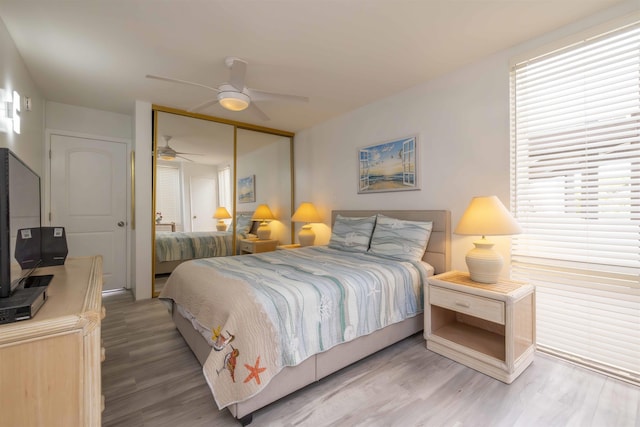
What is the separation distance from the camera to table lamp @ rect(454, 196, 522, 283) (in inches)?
79.5

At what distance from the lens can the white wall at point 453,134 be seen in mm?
2424

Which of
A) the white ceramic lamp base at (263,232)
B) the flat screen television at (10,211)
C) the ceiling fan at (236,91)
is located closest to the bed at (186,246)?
the white ceramic lamp base at (263,232)

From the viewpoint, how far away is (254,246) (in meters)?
4.22

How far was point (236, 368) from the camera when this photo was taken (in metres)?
1.43

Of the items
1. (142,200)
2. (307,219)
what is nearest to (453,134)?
(307,219)

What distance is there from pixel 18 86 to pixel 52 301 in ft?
8.02

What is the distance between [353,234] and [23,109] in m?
3.33

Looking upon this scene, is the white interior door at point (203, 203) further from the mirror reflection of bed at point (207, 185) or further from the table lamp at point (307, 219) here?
the table lamp at point (307, 219)

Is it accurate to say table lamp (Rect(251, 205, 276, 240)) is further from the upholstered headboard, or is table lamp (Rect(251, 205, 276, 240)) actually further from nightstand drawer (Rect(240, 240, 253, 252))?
the upholstered headboard

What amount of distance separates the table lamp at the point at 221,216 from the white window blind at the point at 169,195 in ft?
1.66

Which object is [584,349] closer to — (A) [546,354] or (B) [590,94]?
(A) [546,354]

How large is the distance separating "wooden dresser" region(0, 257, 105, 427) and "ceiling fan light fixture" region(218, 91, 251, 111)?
1.92m

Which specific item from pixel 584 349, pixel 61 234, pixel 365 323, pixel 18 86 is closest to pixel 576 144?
pixel 584 349

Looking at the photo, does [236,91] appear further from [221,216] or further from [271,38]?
[221,216]
